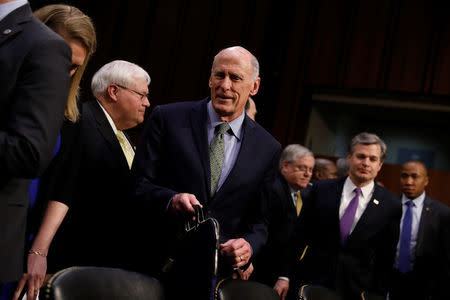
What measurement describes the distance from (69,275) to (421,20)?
6.21m

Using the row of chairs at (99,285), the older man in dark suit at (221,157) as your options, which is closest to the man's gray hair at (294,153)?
the older man in dark suit at (221,157)

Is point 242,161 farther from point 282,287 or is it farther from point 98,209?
point 282,287

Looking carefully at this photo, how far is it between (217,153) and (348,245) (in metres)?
1.36

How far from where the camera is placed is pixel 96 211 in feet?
6.66

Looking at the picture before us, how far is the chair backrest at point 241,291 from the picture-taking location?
172 centimetres

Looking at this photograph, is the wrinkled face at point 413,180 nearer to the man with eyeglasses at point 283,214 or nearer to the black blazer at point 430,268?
the black blazer at point 430,268

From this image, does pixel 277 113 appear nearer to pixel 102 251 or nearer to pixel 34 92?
pixel 102 251

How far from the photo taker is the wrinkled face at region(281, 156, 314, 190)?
3.77 m

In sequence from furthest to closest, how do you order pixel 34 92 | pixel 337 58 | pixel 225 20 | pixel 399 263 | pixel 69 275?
pixel 225 20 < pixel 337 58 < pixel 399 263 < pixel 69 275 < pixel 34 92

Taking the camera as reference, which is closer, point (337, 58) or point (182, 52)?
point (337, 58)

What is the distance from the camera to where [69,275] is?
1329 millimetres

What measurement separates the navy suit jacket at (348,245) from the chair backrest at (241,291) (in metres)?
1.02

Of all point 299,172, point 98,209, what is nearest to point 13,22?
point 98,209

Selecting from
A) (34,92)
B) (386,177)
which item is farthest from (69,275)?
(386,177)
